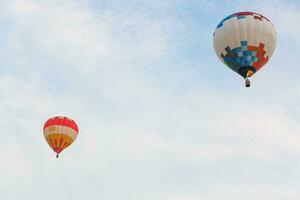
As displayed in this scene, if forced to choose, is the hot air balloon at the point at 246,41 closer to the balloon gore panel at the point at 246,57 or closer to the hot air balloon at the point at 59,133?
the balloon gore panel at the point at 246,57

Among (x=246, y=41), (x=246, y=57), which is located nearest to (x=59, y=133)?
(x=246, y=57)

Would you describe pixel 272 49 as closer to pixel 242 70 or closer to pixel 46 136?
pixel 242 70

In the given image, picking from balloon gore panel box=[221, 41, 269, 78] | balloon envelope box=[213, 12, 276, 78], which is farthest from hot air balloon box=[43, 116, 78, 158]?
balloon gore panel box=[221, 41, 269, 78]

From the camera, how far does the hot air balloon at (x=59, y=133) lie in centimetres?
5625

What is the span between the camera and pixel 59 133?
185ft

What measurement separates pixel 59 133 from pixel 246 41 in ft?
75.9

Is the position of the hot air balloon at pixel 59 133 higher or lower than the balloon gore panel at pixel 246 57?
higher

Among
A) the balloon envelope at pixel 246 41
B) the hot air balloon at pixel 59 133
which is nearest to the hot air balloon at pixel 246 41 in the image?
the balloon envelope at pixel 246 41

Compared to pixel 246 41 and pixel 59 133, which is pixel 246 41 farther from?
pixel 59 133

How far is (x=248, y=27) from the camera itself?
4034cm

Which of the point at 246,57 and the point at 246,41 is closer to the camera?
the point at 246,41

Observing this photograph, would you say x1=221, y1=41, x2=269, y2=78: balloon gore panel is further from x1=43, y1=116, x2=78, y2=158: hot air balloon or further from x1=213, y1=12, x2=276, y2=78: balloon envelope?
x1=43, y1=116, x2=78, y2=158: hot air balloon

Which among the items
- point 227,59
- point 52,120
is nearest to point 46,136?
point 52,120

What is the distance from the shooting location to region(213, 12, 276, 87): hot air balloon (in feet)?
133
